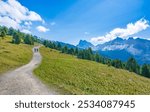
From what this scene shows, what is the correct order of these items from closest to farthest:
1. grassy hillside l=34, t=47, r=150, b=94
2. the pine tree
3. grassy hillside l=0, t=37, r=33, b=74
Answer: grassy hillside l=34, t=47, r=150, b=94 → grassy hillside l=0, t=37, r=33, b=74 → the pine tree

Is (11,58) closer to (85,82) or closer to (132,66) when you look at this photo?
(85,82)

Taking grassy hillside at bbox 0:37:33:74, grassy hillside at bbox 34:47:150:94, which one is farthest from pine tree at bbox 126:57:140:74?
grassy hillside at bbox 34:47:150:94

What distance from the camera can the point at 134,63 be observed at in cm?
12738

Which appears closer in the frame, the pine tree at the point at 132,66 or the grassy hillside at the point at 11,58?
the grassy hillside at the point at 11,58

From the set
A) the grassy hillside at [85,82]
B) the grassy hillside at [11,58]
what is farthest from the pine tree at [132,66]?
Answer: the grassy hillside at [85,82]

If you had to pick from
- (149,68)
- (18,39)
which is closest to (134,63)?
(149,68)

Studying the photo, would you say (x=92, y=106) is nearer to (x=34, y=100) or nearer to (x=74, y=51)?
(x=34, y=100)

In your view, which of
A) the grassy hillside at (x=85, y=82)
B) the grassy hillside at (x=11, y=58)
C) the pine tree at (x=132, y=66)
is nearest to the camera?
the grassy hillside at (x=85, y=82)

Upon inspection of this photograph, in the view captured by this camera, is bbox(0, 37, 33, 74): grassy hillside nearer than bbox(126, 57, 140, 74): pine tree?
Yes

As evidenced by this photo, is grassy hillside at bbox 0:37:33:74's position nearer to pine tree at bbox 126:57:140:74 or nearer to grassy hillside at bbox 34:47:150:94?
grassy hillside at bbox 34:47:150:94

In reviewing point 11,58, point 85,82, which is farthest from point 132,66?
point 85,82

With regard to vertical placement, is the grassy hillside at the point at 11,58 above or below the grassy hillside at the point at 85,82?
above

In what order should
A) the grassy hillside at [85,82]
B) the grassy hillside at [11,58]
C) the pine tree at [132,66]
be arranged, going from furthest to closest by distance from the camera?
the pine tree at [132,66]
the grassy hillside at [11,58]
the grassy hillside at [85,82]

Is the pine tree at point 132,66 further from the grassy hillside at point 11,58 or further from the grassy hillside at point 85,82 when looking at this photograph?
the grassy hillside at point 85,82
